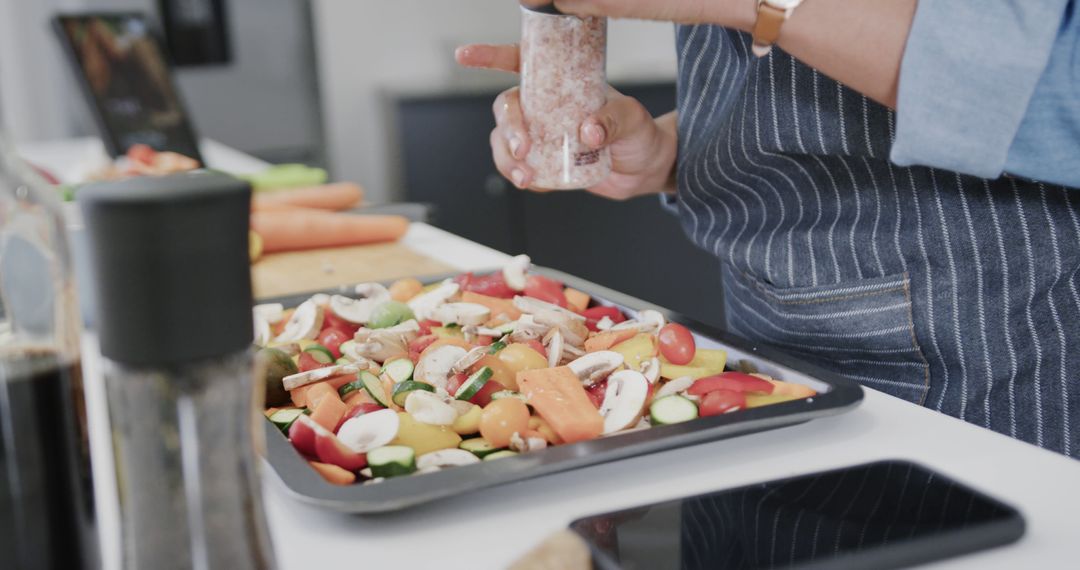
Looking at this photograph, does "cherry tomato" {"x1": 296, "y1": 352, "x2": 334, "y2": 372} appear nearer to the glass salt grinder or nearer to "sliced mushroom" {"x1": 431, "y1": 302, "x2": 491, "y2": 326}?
"sliced mushroom" {"x1": 431, "y1": 302, "x2": 491, "y2": 326}

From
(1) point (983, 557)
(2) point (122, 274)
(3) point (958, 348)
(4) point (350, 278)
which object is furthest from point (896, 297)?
(2) point (122, 274)

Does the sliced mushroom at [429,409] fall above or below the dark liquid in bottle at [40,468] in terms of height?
below

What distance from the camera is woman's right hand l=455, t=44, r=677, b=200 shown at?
110 centimetres

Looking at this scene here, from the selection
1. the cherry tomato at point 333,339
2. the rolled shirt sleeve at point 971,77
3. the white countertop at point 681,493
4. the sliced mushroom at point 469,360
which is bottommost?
the white countertop at point 681,493

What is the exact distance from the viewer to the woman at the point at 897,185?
0.87 meters

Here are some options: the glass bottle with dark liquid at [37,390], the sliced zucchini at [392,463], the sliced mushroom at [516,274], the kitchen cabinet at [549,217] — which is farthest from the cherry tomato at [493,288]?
the kitchen cabinet at [549,217]

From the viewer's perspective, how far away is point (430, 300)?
44.2 inches

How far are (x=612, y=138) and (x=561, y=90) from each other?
0.10 metres

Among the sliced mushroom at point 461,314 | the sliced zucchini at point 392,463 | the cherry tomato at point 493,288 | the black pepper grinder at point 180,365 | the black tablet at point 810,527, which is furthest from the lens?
the cherry tomato at point 493,288

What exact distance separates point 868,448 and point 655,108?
3317 millimetres

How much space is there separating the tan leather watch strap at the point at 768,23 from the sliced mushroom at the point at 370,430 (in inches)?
17.0

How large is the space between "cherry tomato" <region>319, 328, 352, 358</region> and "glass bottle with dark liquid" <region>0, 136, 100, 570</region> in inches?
20.5

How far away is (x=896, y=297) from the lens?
112 centimetres

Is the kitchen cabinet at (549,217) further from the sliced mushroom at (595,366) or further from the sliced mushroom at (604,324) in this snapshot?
the sliced mushroom at (595,366)
